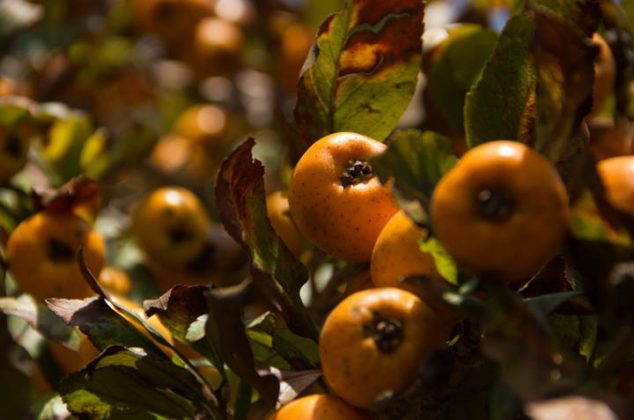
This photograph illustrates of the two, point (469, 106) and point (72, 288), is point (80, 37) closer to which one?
point (72, 288)

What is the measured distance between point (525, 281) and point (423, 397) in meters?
0.18

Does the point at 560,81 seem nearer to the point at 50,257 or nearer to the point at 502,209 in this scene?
the point at 502,209

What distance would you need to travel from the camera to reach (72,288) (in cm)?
164

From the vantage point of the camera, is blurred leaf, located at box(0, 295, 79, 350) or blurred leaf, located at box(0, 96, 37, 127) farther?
blurred leaf, located at box(0, 96, 37, 127)

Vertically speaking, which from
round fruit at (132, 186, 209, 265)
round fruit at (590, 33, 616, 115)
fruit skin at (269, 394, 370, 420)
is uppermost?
round fruit at (590, 33, 616, 115)

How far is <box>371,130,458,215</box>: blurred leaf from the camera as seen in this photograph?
39.5 inches

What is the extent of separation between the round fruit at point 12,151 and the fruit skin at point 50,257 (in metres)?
0.29

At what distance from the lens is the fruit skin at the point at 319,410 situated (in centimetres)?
106

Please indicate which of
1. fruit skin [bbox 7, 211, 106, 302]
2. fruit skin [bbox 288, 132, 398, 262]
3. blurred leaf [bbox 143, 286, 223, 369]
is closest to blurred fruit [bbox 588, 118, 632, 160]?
fruit skin [bbox 288, 132, 398, 262]

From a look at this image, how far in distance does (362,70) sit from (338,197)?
0.26 metres

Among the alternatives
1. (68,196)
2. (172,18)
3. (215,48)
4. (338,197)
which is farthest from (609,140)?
(172,18)

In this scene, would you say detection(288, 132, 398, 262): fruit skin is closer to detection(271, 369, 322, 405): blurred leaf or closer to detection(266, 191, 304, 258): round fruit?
detection(271, 369, 322, 405): blurred leaf

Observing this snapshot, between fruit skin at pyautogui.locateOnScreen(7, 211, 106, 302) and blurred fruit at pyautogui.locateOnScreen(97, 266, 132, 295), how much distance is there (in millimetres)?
165

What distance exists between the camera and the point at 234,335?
107 centimetres
